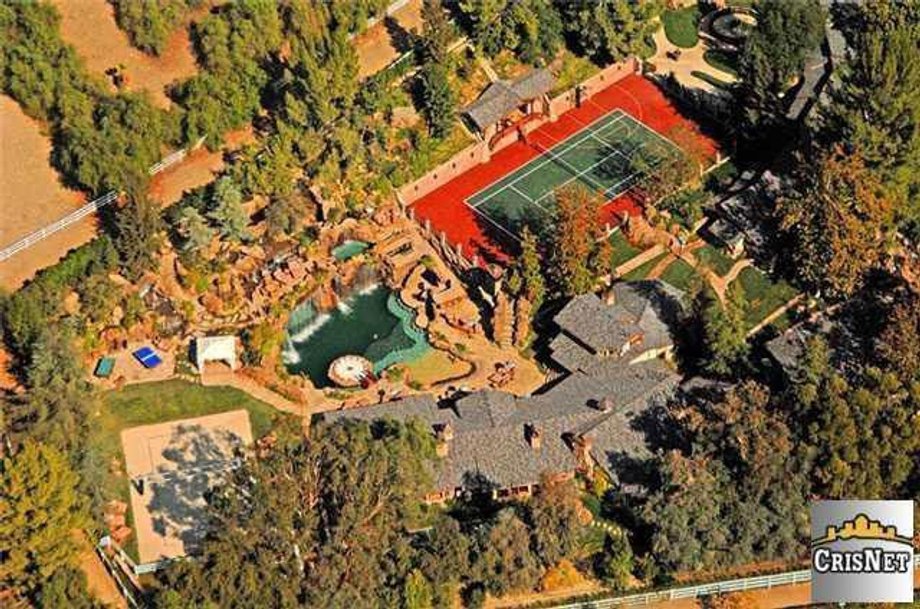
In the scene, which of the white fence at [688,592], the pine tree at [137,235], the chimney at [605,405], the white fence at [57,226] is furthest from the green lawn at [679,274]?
the white fence at [57,226]

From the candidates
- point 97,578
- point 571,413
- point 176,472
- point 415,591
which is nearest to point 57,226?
point 176,472

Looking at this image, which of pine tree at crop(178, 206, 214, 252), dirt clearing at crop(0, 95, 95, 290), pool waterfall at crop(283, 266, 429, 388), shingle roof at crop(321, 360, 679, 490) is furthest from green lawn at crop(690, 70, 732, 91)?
dirt clearing at crop(0, 95, 95, 290)

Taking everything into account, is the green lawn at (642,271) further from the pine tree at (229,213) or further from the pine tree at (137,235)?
the pine tree at (137,235)

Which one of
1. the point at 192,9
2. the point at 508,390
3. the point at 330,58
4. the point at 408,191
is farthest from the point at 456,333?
the point at 192,9

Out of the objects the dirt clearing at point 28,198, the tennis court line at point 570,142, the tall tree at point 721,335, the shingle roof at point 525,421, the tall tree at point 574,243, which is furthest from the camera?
the tennis court line at point 570,142

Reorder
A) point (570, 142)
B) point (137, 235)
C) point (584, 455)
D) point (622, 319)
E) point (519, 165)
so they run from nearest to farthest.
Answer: point (584, 455)
point (622, 319)
point (137, 235)
point (519, 165)
point (570, 142)

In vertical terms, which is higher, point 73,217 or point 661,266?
point 73,217

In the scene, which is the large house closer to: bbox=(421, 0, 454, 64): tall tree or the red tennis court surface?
the red tennis court surface

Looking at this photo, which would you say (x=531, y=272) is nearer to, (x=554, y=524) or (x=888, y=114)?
(x=554, y=524)
